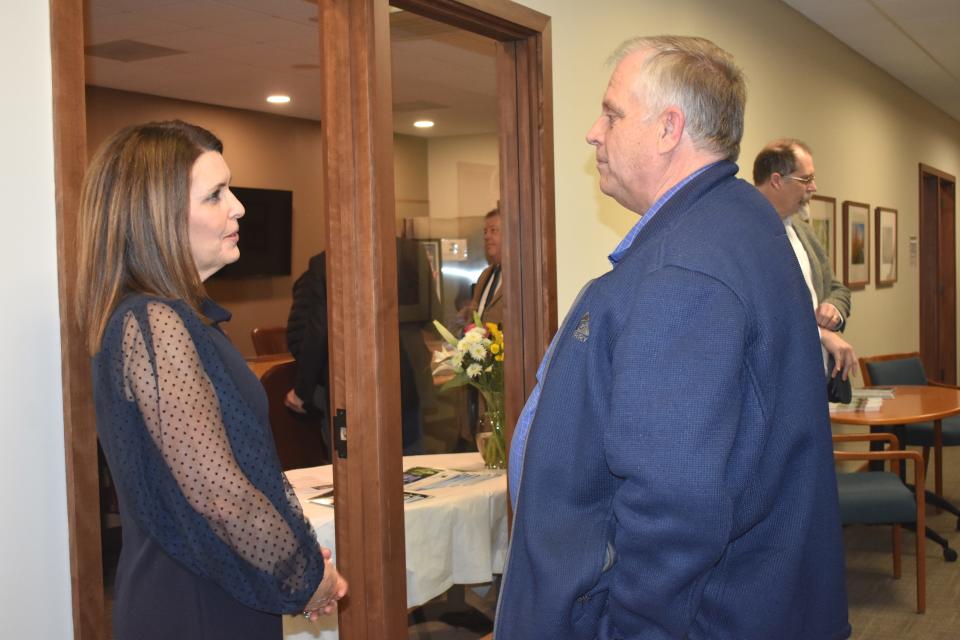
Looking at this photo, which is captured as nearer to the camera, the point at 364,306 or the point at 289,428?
the point at 364,306

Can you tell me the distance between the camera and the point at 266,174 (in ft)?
27.7

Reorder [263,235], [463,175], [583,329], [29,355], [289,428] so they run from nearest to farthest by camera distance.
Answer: [583,329], [29,355], [463,175], [289,428], [263,235]

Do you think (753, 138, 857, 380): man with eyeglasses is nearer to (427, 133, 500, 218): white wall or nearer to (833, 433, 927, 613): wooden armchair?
(833, 433, 927, 613): wooden armchair

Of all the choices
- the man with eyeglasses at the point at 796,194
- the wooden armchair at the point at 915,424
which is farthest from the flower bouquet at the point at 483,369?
the wooden armchair at the point at 915,424

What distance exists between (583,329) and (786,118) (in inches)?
191

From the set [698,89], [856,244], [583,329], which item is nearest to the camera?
[583,329]

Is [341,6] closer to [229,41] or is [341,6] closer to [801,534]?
[801,534]

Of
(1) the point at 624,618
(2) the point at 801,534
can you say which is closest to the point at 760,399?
(2) the point at 801,534

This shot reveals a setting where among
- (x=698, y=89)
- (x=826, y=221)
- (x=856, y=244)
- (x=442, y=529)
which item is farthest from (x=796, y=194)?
(x=856, y=244)

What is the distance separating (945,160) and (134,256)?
10.6m

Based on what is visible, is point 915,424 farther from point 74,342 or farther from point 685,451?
point 74,342

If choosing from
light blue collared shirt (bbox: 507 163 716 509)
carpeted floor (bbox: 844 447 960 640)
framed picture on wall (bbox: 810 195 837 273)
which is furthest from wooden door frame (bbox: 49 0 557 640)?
framed picture on wall (bbox: 810 195 837 273)

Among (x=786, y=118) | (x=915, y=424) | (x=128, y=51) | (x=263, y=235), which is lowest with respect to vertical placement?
(x=915, y=424)

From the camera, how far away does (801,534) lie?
4.72 ft
